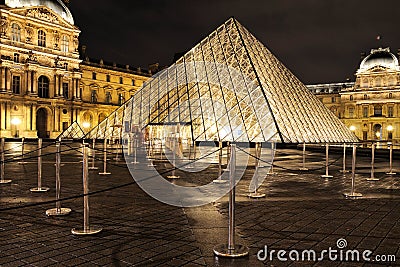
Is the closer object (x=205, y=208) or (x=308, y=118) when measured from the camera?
(x=205, y=208)

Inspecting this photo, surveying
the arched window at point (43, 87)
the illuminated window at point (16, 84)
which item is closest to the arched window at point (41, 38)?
the arched window at point (43, 87)

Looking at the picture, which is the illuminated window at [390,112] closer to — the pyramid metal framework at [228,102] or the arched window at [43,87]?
Result: the pyramid metal framework at [228,102]

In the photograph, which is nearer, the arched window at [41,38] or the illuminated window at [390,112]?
the arched window at [41,38]

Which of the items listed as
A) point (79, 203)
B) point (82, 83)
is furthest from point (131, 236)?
point (82, 83)

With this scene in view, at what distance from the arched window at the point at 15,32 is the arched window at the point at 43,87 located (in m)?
5.00

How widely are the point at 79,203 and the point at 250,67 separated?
550 inches

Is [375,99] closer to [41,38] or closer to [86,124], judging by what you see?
[86,124]

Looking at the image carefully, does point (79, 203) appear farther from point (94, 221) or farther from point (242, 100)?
point (242, 100)

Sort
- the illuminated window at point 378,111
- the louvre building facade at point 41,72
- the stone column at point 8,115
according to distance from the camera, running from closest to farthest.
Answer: the stone column at point 8,115, the louvre building facade at point 41,72, the illuminated window at point 378,111

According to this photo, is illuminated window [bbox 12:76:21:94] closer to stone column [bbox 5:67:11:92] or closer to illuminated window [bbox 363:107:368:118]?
stone column [bbox 5:67:11:92]

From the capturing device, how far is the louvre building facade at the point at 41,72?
130 feet

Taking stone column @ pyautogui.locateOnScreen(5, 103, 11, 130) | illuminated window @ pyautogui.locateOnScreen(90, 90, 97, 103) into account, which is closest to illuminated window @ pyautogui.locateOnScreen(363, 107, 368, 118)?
illuminated window @ pyautogui.locateOnScreen(90, 90, 97, 103)

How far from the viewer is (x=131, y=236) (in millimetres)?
4340

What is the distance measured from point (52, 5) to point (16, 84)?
31.8 ft
